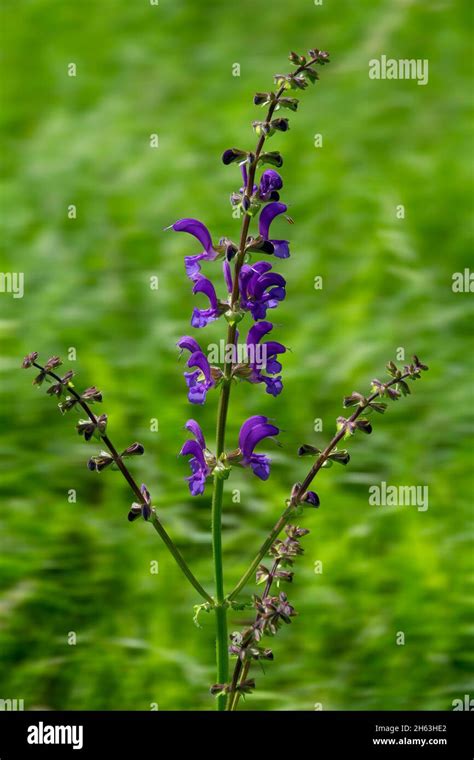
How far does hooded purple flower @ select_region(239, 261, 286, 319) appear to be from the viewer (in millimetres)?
3051

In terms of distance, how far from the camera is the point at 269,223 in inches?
130

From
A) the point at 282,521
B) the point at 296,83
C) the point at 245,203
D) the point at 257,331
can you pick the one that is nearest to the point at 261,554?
the point at 282,521

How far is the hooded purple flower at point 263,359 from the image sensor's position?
3.07 metres

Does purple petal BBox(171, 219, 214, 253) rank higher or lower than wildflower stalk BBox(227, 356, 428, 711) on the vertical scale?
higher

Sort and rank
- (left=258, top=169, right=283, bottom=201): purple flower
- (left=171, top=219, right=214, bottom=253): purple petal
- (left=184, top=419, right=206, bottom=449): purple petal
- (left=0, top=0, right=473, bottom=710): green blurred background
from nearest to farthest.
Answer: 1. (left=258, top=169, right=283, bottom=201): purple flower
2. (left=184, top=419, right=206, bottom=449): purple petal
3. (left=171, top=219, right=214, bottom=253): purple petal
4. (left=0, top=0, right=473, bottom=710): green blurred background

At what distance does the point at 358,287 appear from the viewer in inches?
277

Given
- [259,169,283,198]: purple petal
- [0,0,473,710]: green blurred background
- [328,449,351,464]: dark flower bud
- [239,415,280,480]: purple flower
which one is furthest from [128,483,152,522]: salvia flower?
[0,0,473,710]: green blurred background

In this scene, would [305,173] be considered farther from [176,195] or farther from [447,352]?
[447,352]

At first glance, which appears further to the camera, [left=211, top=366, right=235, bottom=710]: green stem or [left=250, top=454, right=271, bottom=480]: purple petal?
[left=250, top=454, right=271, bottom=480]: purple petal

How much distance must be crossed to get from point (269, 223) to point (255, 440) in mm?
575

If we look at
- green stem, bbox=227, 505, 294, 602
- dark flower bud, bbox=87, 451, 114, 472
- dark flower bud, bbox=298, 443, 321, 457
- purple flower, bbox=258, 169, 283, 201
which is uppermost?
purple flower, bbox=258, 169, 283, 201

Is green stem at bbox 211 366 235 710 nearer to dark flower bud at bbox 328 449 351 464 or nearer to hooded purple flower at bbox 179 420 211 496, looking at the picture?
hooded purple flower at bbox 179 420 211 496

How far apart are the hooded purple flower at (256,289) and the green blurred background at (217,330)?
6.33 feet

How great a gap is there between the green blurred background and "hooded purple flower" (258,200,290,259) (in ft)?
6.39
